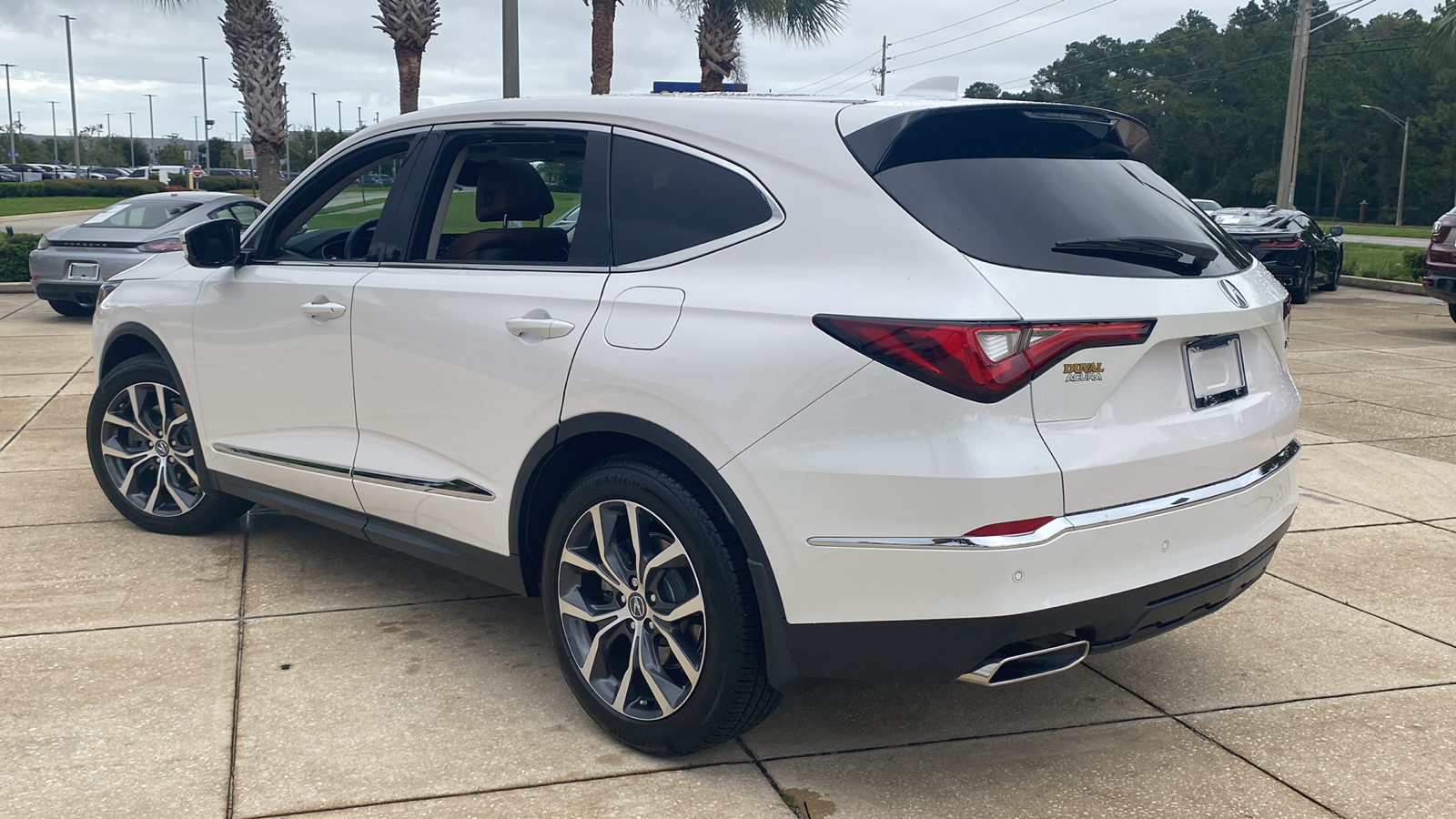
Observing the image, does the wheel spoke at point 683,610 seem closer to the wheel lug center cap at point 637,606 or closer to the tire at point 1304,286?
the wheel lug center cap at point 637,606

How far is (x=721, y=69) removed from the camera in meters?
22.0

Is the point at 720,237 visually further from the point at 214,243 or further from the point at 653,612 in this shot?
the point at 214,243

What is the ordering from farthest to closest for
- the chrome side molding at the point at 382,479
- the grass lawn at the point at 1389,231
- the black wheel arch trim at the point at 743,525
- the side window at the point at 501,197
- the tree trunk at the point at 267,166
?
the grass lawn at the point at 1389,231, the tree trunk at the point at 267,166, the side window at the point at 501,197, the chrome side molding at the point at 382,479, the black wheel arch trim at the point at 743,525

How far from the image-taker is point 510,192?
4.14 m

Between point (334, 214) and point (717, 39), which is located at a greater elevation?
point (717, 39)

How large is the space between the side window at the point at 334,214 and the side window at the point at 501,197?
13.6 inches

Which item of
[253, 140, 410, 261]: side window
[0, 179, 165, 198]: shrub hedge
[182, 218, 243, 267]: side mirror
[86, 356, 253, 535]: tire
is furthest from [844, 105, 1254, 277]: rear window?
[0, 179, 165, 198]: shrub hedge

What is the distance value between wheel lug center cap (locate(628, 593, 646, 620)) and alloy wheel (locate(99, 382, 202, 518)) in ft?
8.40

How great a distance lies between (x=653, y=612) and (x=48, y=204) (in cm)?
5464

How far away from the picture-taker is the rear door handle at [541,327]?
3338 mm

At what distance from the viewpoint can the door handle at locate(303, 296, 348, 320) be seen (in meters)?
4.09

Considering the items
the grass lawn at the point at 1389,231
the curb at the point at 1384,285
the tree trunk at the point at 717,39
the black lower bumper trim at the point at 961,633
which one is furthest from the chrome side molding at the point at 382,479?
the grass lawn at the point at 1389,231

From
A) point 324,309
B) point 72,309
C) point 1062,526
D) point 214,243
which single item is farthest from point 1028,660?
point 72,309

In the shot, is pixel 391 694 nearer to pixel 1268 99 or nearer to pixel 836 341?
pixel 836 341
